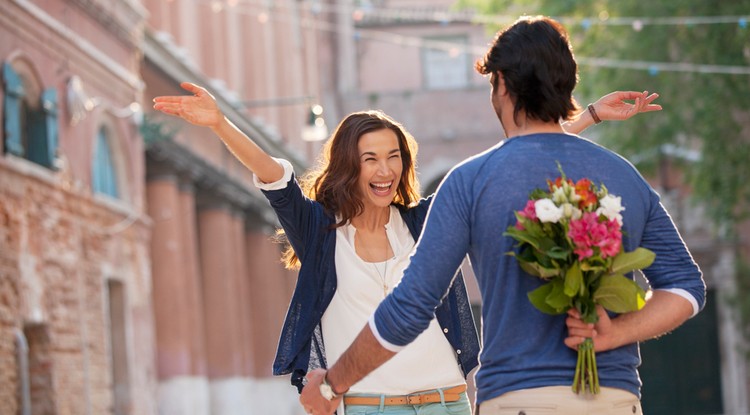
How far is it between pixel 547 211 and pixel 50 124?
42.8 ft

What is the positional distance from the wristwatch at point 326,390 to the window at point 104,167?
14115 mm

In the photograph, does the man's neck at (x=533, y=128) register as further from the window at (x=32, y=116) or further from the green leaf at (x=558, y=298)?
the window at (x=32, y=116)

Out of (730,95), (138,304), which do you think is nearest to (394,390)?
(138,304)

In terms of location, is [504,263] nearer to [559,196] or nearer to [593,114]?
[559,196]

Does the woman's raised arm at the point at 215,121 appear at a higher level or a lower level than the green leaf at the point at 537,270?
higher

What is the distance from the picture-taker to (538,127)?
175 inches

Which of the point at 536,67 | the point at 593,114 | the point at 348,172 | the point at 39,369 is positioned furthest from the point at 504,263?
the point at 39,369

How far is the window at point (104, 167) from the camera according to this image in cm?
1914

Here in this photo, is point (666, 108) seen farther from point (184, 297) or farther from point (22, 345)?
point (22, 345)

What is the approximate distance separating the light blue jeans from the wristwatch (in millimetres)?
664

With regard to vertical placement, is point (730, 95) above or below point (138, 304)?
above

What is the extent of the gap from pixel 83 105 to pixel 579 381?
46.8ft

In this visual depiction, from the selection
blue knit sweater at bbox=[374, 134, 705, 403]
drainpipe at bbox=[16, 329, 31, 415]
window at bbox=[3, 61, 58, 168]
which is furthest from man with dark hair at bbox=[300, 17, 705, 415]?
window at bbox=[3, 61, 58, 168]

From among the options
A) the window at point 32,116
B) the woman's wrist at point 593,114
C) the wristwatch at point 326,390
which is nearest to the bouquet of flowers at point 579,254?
the wristwatch at point 326,390
